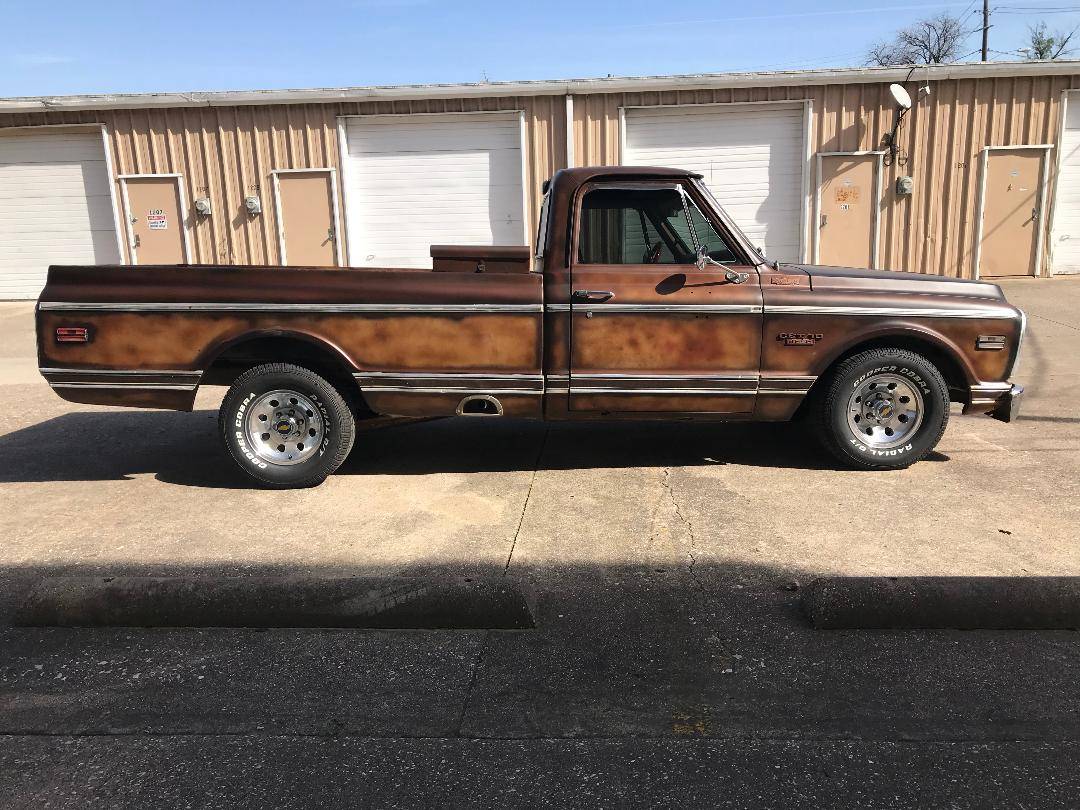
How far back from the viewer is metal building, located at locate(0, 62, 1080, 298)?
47.7ft

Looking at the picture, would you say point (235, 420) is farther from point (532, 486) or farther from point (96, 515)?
point (532, 486)

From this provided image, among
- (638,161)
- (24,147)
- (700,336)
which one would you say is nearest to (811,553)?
(700,336)

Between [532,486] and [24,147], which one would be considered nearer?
[532,486]

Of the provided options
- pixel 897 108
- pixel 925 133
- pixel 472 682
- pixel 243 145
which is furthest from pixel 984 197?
pixel 472 682

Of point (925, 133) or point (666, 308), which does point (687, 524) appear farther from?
point (925, 133)

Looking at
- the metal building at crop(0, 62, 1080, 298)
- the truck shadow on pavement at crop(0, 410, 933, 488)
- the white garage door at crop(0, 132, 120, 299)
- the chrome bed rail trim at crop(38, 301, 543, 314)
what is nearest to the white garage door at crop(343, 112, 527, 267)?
the metal building at crop(0, 62, 1080, 298)

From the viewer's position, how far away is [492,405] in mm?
5477

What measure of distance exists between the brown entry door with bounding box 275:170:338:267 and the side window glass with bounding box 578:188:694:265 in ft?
35.3

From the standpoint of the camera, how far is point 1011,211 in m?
14.9

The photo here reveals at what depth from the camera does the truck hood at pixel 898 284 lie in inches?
218

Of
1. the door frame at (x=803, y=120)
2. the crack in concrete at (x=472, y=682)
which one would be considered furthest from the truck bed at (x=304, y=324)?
the door frame at (x=803, y=120)

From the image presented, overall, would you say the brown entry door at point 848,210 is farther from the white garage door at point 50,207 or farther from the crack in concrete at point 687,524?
the white garage door at point 50,207

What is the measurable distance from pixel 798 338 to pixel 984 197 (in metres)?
11.6

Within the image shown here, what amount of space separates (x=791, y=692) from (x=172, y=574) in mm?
2981
